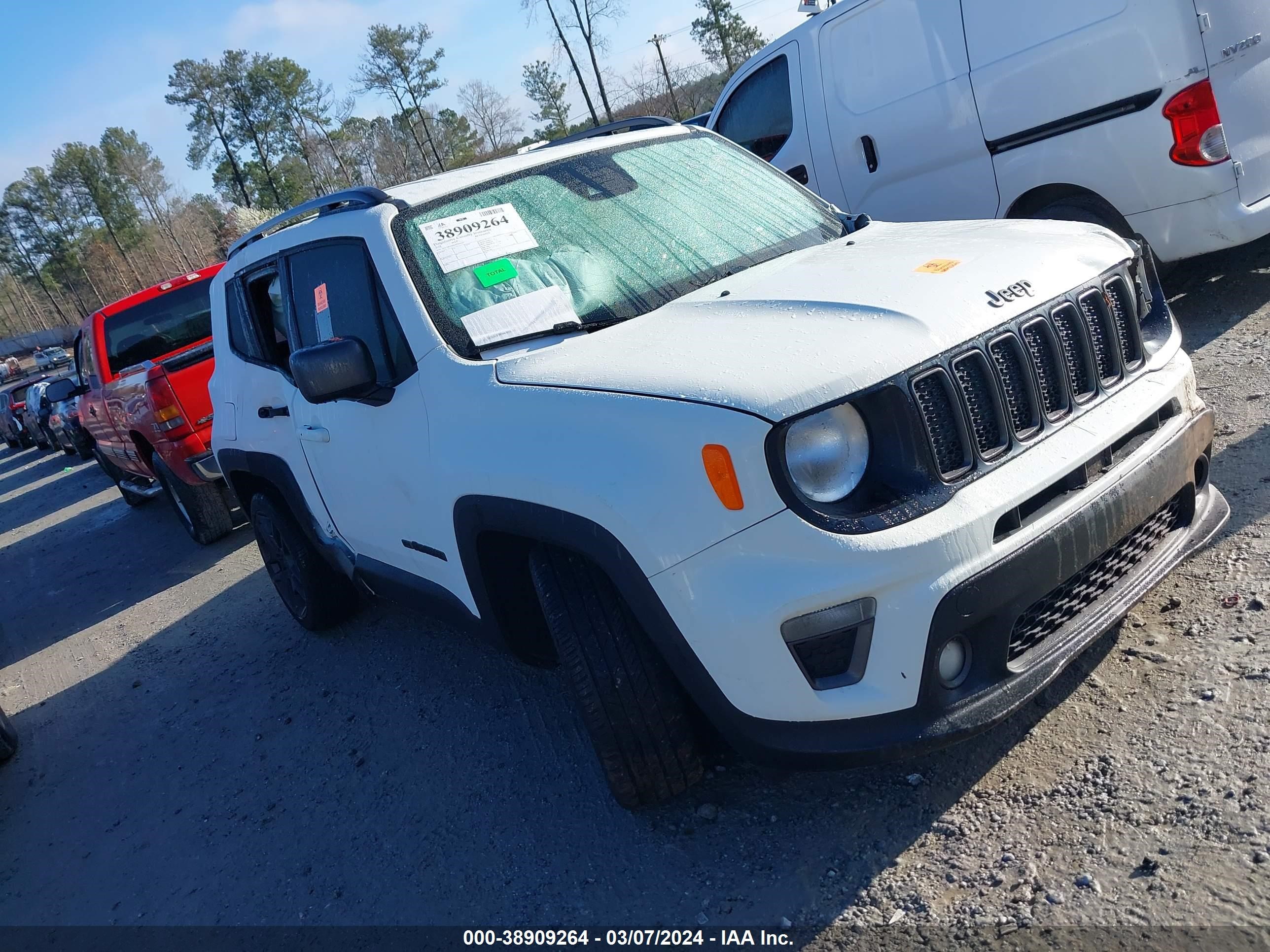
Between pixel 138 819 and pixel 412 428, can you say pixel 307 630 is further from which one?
pixel 412 428

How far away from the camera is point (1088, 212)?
5.27 meters

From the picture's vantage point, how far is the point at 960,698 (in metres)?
2.26

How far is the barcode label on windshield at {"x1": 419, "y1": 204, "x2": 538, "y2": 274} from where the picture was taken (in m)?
3.16

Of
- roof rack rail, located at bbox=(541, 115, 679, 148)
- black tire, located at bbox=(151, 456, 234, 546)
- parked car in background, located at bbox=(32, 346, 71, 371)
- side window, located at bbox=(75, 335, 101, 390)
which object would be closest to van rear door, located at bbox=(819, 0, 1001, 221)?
roof rack rail, located at bbox=(541, 115, 679, 148)

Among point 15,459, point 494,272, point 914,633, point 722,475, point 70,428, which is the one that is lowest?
point 15,459

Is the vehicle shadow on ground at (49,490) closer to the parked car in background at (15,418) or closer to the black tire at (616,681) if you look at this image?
the parked car in background at (15,418)

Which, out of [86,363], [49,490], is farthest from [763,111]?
[49,490]

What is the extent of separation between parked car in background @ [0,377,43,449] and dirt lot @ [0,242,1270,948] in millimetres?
24407

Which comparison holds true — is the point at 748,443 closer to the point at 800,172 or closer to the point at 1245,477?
the point at 1245,477

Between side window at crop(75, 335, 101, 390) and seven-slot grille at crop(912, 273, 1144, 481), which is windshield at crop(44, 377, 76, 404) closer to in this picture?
side window at crop(75, 335, 101, 390)

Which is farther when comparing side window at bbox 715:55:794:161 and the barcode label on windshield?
side window at bbox 715:55:794:161

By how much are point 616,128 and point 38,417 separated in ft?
75.4

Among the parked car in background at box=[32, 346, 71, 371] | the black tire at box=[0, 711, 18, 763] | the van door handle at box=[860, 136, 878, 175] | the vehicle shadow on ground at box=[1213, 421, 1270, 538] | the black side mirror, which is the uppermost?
the parked car in background at box=[32, 346, 71, 371]

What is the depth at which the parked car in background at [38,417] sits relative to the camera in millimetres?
21906
